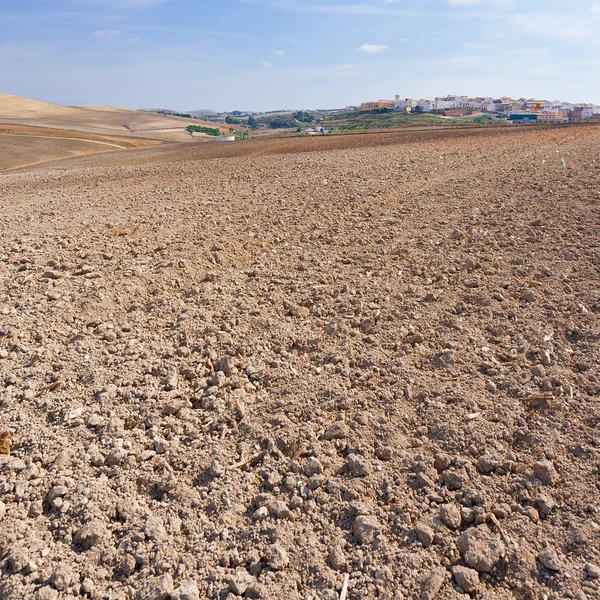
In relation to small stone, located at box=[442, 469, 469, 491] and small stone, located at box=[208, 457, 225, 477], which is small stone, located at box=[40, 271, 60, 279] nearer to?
small stone, located at box=[208, 457, 225, 477]

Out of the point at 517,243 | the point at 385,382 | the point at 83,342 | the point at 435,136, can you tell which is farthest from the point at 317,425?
the point at 435,136

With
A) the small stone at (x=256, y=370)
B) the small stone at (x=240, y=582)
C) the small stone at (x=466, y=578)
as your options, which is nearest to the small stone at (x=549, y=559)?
the small stone at (x=466, y=578)

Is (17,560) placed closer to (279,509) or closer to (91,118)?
(279,509)

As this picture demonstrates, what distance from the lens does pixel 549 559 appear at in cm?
271

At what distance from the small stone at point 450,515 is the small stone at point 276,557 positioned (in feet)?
3.11

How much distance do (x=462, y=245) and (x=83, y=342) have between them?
4.64 m

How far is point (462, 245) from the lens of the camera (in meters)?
6.54

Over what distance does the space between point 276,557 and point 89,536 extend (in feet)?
3.44

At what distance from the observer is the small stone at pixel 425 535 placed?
2.84m

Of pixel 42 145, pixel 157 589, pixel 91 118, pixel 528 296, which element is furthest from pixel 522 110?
pixel 157 589

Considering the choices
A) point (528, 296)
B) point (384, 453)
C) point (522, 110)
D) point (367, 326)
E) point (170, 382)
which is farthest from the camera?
point (522, 110)

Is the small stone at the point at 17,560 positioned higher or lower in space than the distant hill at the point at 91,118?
lower

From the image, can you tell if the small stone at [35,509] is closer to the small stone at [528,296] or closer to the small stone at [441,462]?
Answer: the small stone at [441,462]

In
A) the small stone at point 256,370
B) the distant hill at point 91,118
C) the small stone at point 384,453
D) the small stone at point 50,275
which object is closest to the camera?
the small stone at point 384,453
